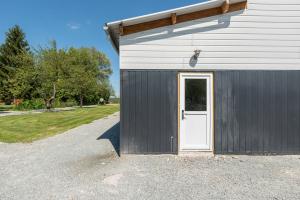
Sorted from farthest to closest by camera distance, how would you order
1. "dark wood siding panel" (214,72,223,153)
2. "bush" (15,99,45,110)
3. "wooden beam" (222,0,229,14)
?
"bush" (15,99,45,110)
"dark wood siding panel" (214,72,223,153)
"wooden beam" (222,0,229,14)

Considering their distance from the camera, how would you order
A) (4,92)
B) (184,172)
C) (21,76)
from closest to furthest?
(184,172) → (21,76) → (4,92)

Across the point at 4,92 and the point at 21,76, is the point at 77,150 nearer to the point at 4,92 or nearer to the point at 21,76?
the point at 21,76

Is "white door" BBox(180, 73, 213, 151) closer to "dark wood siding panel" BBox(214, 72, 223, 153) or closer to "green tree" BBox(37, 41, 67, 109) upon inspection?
"dark wood siding panel" BBox(214, 72, 223, 153)

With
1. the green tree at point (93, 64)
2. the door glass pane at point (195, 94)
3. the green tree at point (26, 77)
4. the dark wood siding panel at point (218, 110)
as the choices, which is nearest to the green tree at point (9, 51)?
the green tree at point (93, 64)

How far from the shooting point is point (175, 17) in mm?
5973

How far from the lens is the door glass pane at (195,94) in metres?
6.18

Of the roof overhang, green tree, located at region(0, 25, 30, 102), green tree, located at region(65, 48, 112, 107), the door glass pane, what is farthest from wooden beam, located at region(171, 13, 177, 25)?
green tree, located at region(0, 25, 30, 102)

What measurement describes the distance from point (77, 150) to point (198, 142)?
11.9 ft

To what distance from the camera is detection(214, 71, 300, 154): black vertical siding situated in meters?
6.19

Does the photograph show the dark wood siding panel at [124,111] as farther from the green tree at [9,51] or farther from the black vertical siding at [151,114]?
the green tree at [9,51]

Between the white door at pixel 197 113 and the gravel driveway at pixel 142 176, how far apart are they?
43cm

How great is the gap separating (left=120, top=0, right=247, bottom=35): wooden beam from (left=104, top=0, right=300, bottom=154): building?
0.03 m

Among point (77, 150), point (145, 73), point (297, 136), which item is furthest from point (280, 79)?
point (77, 150)

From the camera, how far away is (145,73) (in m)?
6.13
